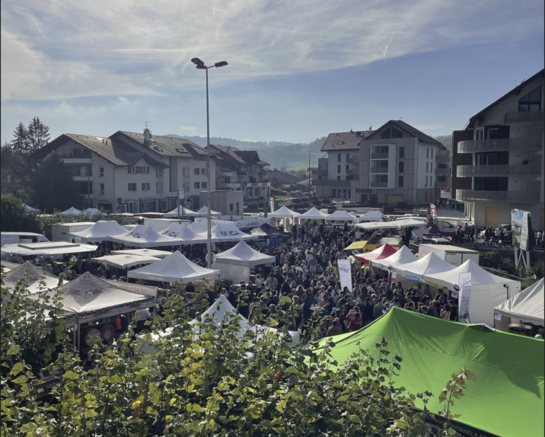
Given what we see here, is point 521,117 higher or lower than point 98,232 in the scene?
higher

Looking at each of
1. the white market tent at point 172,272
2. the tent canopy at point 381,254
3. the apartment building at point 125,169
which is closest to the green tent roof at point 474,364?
the white market tent at point 172,272

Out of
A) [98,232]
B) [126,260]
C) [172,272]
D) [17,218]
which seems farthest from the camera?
[17,218]

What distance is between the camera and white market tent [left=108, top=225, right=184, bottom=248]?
25.0 metres

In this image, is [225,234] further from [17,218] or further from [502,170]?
[502,170]

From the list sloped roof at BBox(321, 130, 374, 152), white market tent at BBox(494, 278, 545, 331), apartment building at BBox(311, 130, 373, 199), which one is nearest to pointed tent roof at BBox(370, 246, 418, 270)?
white market tent at BBox(494, 278, 545, 331)

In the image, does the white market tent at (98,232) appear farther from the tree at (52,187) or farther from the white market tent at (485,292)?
the tree at (52,187)

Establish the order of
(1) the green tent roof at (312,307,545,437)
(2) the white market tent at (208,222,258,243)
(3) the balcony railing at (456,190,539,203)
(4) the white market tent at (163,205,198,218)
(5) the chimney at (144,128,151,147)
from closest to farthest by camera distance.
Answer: (1) the green tent roof at (312,307,545,437)
(2) the white market tent at (208,222,258,243)
(4) the white market tent at (163,205,198,218)
(3) the balcony railing at (456,190,539,203)
(5) the chimney at (144,128,151,147)

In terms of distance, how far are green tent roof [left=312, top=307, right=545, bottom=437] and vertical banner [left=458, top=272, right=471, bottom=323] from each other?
4965mm

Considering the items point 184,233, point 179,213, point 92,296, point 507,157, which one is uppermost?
point 507,157

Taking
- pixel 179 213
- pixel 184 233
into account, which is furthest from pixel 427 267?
pixel 179 213

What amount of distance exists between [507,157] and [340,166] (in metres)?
46.1

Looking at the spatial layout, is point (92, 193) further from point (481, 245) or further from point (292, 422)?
point (292, 422)

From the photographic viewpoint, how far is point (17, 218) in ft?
100

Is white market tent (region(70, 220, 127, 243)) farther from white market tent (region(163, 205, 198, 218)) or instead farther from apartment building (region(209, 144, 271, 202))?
apartment building (region(209, 144, 271, 202))
